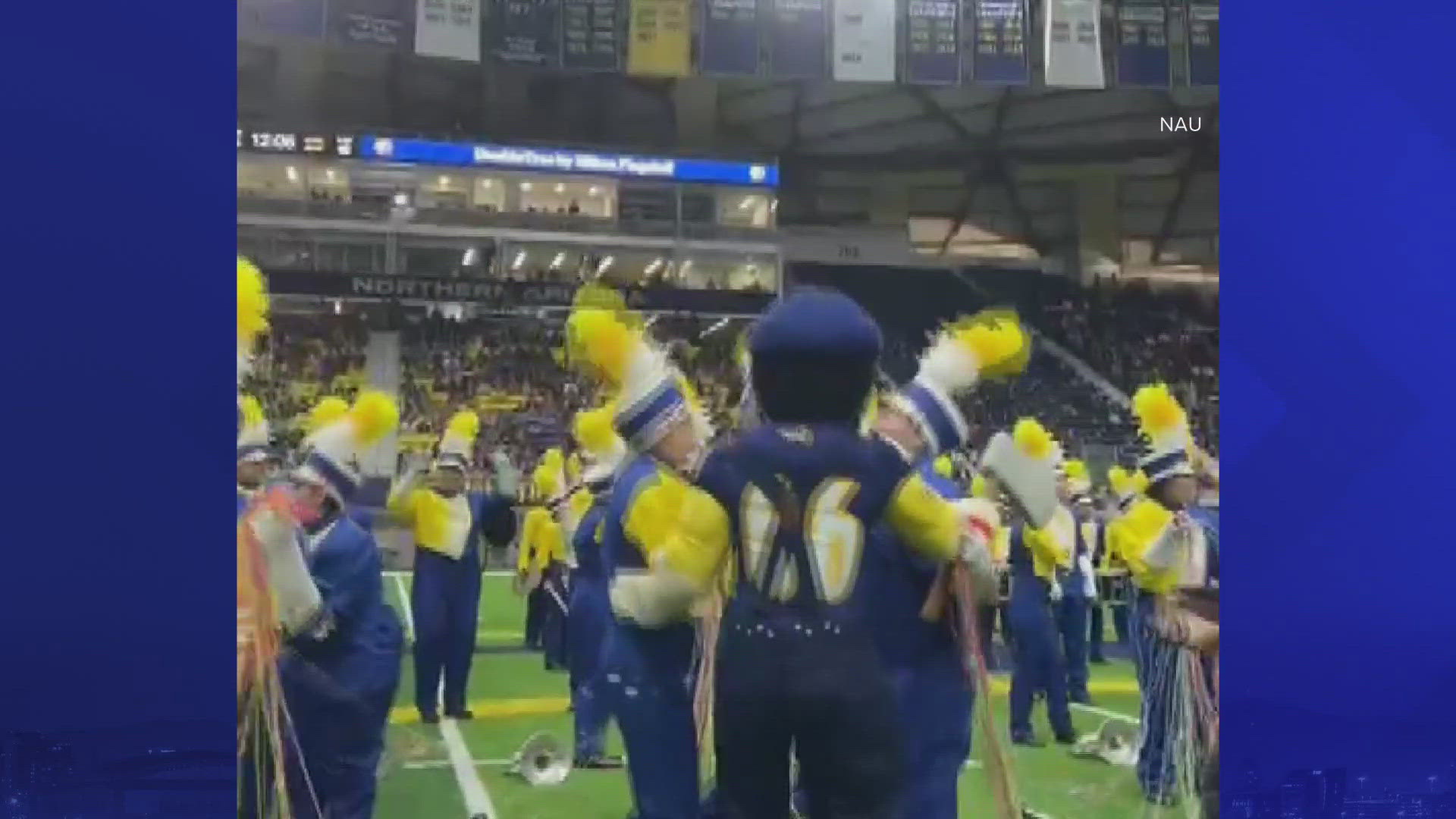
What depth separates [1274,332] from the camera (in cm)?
306

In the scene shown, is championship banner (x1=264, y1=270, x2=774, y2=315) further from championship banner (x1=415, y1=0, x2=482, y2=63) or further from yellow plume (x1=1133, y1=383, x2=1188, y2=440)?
yellow plume (x1=1133, y1=383, x2=1188, y2=440)

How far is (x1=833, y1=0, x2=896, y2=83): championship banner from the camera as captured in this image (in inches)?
114

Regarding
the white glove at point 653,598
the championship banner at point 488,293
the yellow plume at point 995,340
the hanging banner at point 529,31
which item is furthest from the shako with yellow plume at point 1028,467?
the hanging banner at point 529,31

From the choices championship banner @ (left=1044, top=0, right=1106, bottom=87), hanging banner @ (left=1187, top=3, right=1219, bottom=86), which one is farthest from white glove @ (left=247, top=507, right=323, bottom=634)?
hanging banner @ (left=1187, top=3, right=1219, bottom=86)

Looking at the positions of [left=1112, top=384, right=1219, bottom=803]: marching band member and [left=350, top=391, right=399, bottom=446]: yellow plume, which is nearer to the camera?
[left=350, top=391, right=399, bottom=446]: yellow plume

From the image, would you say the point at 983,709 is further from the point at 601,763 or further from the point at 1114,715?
the point at 601,763

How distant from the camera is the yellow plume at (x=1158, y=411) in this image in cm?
300

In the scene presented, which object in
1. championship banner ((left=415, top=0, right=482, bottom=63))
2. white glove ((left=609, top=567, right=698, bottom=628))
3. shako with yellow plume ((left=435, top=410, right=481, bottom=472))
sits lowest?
white glove ((left=609, top=567, right=698, bottom=628))

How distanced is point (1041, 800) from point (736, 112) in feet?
4.84

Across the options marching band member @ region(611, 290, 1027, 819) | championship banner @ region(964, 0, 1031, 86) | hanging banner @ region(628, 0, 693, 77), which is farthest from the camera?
championship banner @ region(964, 0, 1031, 86)

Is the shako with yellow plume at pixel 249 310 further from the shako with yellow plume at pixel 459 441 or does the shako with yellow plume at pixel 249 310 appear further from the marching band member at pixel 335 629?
the shako with yellow plume at pixel 459 441

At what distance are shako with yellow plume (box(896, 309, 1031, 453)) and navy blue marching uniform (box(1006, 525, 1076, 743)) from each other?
0.28m

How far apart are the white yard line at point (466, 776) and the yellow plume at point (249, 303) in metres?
0.79
